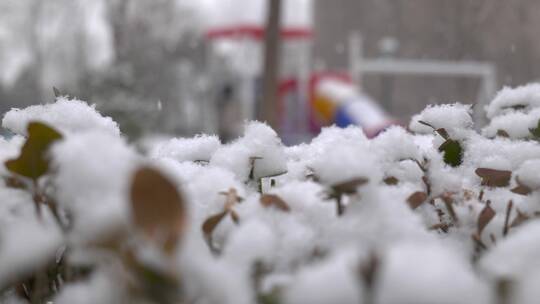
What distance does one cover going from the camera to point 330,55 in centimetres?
1686

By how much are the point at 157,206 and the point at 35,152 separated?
22cm

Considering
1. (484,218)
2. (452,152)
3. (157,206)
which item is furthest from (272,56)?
(157,206)

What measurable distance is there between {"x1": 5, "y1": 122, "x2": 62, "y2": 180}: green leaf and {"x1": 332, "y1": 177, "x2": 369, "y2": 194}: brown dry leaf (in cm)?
26

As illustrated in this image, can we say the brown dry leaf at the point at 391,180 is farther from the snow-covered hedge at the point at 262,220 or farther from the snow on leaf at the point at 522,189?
the snow on leaf at the point at 522,189

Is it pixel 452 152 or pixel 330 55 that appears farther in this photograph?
pixel 330 55

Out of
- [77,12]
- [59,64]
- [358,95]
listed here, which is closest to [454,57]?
[358,95]

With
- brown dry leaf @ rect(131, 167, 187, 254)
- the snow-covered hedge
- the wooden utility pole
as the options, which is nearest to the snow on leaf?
the snow-covered hedge

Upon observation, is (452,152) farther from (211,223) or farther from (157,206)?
(157,206)

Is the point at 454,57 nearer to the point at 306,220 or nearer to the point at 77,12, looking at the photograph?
the point at 306,220

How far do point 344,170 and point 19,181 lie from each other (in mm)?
326

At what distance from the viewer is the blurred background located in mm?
10273

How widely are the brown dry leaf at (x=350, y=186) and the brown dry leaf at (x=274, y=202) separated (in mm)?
91

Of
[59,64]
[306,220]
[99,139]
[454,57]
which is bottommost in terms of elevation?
[59,64]

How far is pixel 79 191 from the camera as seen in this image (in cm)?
55
